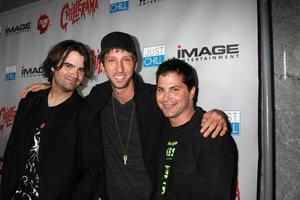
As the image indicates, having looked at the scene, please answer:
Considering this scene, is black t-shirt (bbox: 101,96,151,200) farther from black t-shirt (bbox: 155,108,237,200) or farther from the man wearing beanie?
black t-shirt (bbox: 155,108,237,200)

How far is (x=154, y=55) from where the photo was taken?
226 centimetres

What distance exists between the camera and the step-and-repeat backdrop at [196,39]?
5.95ft

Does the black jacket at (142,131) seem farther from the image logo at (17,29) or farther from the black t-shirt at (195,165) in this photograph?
the image logo at (17,29)

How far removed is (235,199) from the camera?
1841 mm

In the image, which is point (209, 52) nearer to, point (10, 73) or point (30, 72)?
point (30, 72)

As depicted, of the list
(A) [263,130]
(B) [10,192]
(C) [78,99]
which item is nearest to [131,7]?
(C) [78,99]

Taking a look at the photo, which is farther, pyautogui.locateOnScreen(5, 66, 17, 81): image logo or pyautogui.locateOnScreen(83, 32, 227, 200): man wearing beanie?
pyautogui.locateOnScreen(5, 66, 17, 81): image logo

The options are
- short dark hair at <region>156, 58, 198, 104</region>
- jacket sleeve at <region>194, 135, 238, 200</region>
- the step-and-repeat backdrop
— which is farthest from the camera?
the step-and-repeat backdrop

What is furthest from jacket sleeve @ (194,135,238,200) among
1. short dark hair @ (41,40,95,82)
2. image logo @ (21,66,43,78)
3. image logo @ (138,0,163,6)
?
image logo @ (21,66,43,78)

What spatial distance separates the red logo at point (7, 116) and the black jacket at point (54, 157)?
1.71 metres

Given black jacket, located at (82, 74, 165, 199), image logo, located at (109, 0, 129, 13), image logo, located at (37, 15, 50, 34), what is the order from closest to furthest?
black jacket, located at (82, 74, 165, 199) < image logo, located at (109, 0, 129, 13) < image logo, located at (37, 15, 50, 34)

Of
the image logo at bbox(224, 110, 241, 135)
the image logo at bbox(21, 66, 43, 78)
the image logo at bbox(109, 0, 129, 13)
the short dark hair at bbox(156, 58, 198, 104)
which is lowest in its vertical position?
the image logo at bbox(224, 110, 241, 135)

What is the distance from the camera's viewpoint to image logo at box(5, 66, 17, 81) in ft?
11.1

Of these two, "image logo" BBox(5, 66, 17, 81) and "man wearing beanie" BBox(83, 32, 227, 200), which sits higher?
"image logo" BBox(5, 66, 17, 81)
